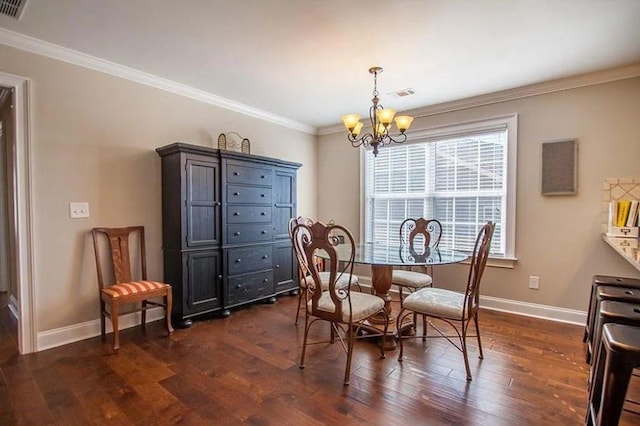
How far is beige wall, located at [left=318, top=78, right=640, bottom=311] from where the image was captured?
296cm

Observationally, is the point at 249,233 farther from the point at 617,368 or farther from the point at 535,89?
the point at 535,89

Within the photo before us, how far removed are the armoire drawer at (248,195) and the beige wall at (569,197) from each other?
259 cm

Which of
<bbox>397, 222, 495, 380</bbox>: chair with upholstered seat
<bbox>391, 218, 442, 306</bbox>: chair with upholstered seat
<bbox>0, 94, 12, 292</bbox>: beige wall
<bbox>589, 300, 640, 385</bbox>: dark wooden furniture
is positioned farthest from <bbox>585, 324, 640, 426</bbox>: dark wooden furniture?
<bbox>0, 94, 12, 292</bbox>: beige wall

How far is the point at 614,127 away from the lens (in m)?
2.98

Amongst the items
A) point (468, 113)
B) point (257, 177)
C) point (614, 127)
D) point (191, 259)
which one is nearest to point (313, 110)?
point (257, 177)

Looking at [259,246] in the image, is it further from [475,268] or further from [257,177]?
[475,268]

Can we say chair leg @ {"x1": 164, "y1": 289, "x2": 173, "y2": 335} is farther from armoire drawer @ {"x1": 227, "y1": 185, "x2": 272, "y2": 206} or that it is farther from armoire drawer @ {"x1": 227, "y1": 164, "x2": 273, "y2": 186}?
armoire drawer @ {"x1": 227, "y1": 164, "x2": 273, "y2": 186}

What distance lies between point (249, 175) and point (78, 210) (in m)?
1.61

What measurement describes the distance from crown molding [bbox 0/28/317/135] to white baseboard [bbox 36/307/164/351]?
7.35 feet

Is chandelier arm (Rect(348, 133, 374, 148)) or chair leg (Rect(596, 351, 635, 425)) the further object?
chandelier arm (Rect(348, 133, 374, 148))

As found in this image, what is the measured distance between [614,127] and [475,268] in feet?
7.28

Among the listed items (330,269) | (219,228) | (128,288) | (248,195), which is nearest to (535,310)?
(330,269)

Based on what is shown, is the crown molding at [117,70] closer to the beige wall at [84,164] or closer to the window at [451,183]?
the beige wall at [84,164]

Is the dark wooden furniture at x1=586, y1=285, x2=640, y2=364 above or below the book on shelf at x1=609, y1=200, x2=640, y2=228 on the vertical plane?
below
